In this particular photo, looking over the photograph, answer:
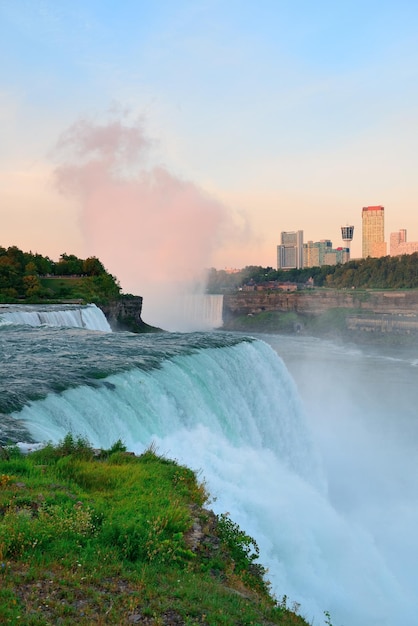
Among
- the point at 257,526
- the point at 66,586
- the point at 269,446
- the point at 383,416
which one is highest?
the point at 66,586

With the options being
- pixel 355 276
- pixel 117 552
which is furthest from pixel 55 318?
pixel 355 276

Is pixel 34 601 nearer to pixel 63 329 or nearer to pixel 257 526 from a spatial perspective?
pixel 257 526

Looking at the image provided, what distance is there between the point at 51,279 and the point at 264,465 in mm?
57254

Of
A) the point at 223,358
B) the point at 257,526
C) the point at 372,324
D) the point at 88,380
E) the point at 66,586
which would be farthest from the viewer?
the point at 372,324

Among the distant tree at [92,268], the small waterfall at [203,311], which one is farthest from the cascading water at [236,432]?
the small waterfall at [203,311]

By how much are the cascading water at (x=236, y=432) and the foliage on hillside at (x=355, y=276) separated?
115422 mm

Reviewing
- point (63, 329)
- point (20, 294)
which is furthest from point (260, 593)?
point (20, 294)

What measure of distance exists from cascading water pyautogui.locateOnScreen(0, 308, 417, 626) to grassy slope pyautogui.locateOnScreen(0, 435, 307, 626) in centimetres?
153

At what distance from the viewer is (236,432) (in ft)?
55.9

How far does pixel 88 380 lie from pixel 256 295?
89578mm

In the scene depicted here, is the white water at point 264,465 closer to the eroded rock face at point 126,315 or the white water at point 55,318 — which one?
the white water at point 55,318

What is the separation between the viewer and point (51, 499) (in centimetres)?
759

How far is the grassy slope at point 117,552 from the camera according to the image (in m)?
5.45

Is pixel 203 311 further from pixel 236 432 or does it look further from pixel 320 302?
pixel 236 432
